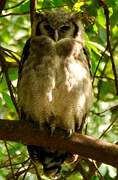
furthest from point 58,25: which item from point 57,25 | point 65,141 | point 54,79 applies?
point 65,141

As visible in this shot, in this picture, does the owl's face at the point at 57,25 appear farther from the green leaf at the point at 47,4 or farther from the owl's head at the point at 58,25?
the green leaf at the point at 47,4

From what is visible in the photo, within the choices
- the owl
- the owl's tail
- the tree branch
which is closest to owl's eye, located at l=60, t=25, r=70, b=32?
the owl

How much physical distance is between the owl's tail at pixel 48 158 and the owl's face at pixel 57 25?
29.2 inches

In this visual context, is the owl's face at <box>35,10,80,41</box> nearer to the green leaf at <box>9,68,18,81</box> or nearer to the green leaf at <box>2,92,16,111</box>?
the green leaf at <box>9,68,18,81</box>

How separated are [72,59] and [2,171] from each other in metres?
0.98

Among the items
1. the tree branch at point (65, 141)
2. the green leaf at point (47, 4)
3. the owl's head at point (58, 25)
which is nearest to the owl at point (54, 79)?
the owl's head at point (58, 25)

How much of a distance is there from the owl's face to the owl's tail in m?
0.74

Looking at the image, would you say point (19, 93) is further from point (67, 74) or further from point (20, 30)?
point (20, 30)

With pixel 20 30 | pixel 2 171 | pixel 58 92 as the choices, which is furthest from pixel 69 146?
pixel 20 30

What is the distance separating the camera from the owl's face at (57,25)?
11.8ft

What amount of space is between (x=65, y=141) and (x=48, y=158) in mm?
777

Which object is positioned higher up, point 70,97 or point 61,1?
point 61,1

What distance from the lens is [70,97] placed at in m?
3.46

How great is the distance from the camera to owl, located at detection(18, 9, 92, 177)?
3.41 meters
